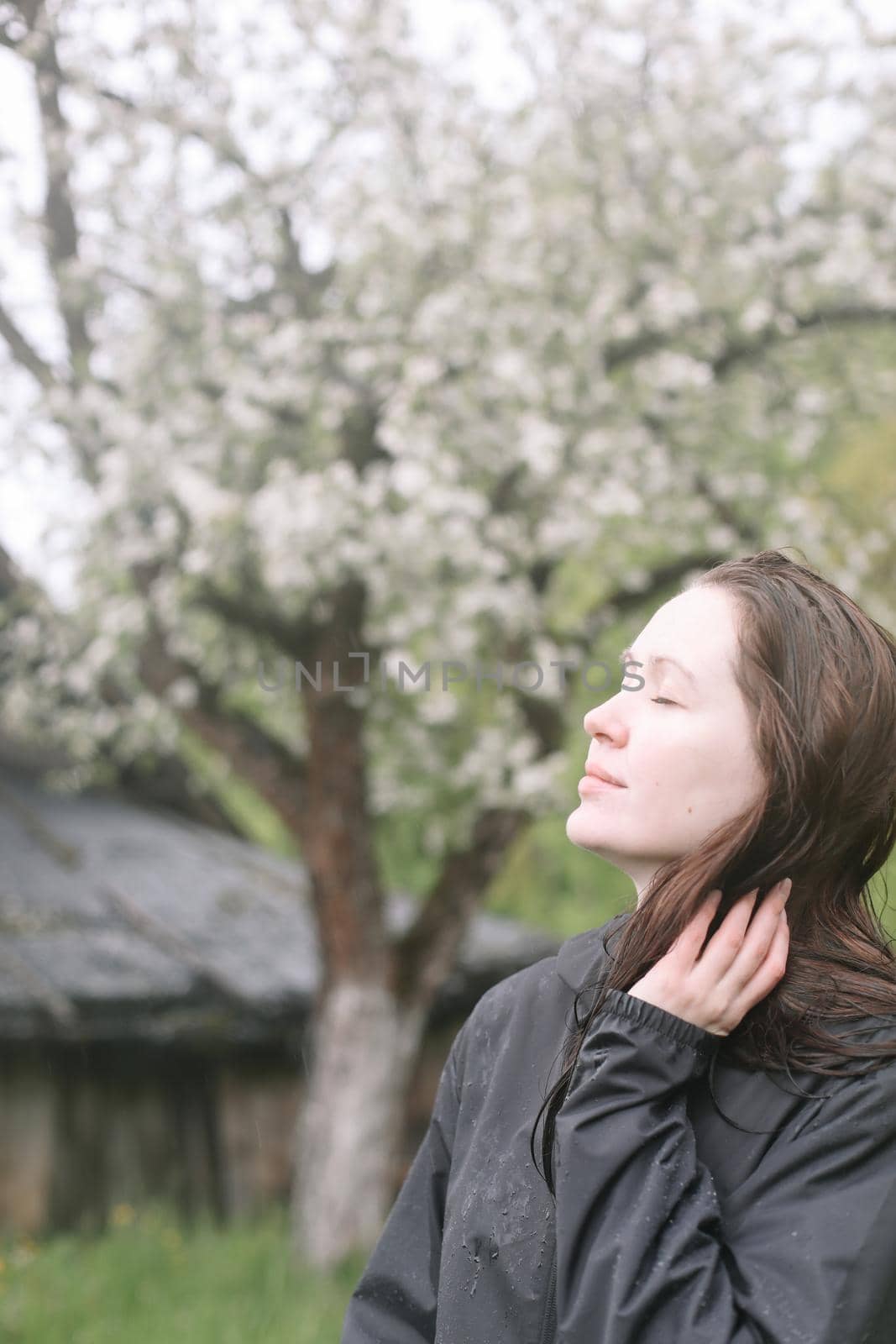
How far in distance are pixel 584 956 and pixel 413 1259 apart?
1.37ft

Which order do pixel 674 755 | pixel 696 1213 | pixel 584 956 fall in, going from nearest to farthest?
1. pixel 696 1213
2. pixel 674 755
3. pixel 584 956

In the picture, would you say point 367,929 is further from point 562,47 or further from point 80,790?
point 80,790

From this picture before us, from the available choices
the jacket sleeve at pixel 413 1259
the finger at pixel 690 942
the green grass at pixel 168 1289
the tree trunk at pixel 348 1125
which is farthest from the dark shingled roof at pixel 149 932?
the finger at pixel 690 942

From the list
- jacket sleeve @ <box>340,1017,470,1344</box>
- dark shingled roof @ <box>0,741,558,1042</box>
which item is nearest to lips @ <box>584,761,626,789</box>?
jacket sleeve @ <box>340,1017,470,1344</box>

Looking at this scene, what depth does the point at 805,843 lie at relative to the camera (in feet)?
4.41

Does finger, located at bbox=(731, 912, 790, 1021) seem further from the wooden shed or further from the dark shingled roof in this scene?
the wooden shed

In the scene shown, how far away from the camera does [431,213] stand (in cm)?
536

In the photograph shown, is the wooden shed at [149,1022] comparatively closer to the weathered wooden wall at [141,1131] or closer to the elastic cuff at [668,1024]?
the weathered wooden wall at [141,1131]

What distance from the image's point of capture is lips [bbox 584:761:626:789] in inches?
56.0

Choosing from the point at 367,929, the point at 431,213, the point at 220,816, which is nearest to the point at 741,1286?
the point at 431,213

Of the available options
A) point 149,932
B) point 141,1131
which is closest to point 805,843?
point 149,932

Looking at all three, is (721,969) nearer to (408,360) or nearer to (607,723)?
(607,723)

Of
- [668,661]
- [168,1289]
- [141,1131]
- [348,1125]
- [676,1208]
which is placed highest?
[668,661]

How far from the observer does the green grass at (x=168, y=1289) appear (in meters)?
5.17
